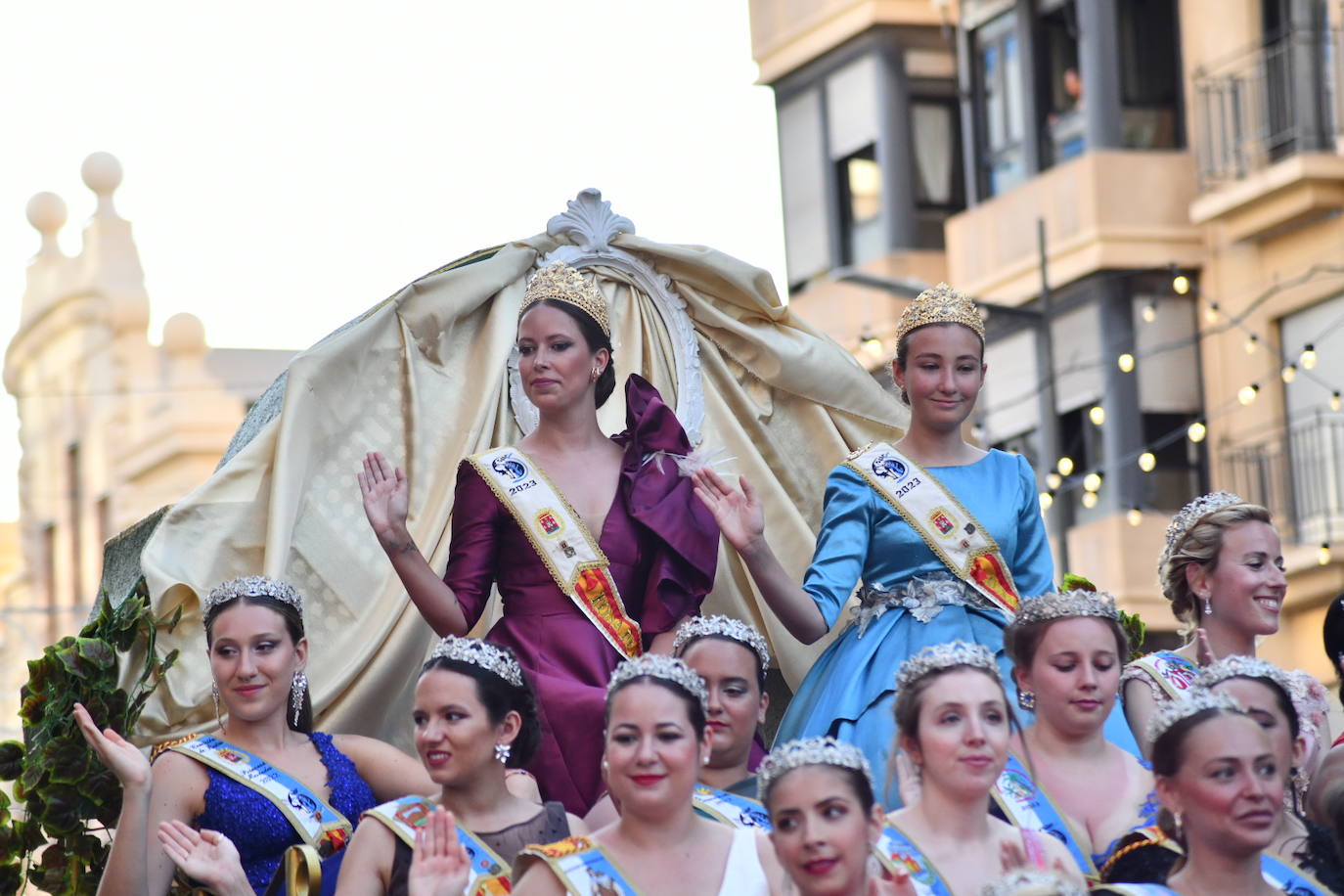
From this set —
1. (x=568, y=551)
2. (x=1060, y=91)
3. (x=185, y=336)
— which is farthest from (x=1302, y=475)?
(x=185, y=336)

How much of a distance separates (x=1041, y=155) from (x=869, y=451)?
49.1ft

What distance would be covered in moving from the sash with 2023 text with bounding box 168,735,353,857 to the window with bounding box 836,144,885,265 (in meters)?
17.4

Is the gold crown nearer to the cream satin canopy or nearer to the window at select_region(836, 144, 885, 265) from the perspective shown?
the cream satin canopy

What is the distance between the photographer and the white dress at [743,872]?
20.8 ft

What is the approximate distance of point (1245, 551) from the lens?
Result: 25.4 ft

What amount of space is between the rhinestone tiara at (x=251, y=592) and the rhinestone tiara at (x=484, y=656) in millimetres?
729

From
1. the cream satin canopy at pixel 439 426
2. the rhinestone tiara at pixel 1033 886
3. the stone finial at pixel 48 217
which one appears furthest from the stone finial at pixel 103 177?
the rhinestone tiara at pixel 1033 886

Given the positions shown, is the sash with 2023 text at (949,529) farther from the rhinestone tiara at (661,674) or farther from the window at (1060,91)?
the window at (1060,91)

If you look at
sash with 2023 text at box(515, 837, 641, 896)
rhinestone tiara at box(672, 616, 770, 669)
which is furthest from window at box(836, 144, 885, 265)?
sash with 2023 text at box(515, 837, 641, 896)

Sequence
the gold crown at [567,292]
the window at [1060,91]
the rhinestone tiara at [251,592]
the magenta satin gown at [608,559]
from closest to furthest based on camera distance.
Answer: the rhinestone tiara at [251,592]
the magenta satin gown at [608,559]
the gold crown at [567,292]
the window at [1060,91]

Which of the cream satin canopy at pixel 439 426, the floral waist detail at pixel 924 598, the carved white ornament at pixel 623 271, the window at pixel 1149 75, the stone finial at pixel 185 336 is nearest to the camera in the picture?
the floral waist detail at pixel 924 598

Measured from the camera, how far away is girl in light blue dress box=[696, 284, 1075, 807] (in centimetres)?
768

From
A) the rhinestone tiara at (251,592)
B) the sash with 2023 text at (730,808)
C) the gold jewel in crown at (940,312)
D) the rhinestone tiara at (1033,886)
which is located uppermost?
the gold jewel in crown at (940,312)

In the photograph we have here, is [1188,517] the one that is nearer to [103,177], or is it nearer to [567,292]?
[567,292]
